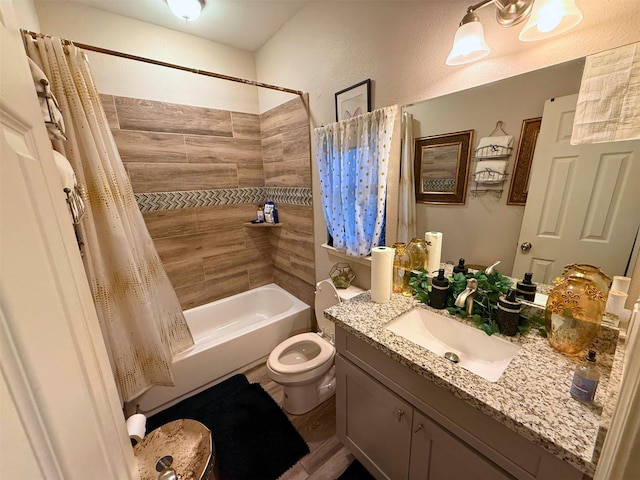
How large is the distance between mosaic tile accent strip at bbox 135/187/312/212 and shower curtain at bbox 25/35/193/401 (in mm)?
663

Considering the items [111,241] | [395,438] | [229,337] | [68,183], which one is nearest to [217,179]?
[111,241]

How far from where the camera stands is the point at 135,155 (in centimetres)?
197

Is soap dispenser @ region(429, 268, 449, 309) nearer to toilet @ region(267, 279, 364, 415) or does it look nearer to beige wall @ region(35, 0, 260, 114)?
toilet @ region(267, 279, 364, 415)

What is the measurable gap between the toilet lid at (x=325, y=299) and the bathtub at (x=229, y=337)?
1.25 feet

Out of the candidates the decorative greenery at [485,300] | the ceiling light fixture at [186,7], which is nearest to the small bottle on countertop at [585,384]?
the decorative greenery at [485,300]

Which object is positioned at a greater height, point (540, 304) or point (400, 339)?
point (540, 304)

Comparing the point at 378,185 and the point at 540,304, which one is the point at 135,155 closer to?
the point at 378,185

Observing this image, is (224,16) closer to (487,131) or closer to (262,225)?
(262,225)

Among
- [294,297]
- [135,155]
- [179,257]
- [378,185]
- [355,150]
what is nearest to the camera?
[378,185]

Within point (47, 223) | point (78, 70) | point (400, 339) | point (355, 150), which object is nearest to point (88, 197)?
point (78, 70)

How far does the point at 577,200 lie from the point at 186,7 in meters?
2.35

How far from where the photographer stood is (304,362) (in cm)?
175

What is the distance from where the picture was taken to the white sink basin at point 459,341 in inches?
38.2

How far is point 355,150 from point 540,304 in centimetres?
121
